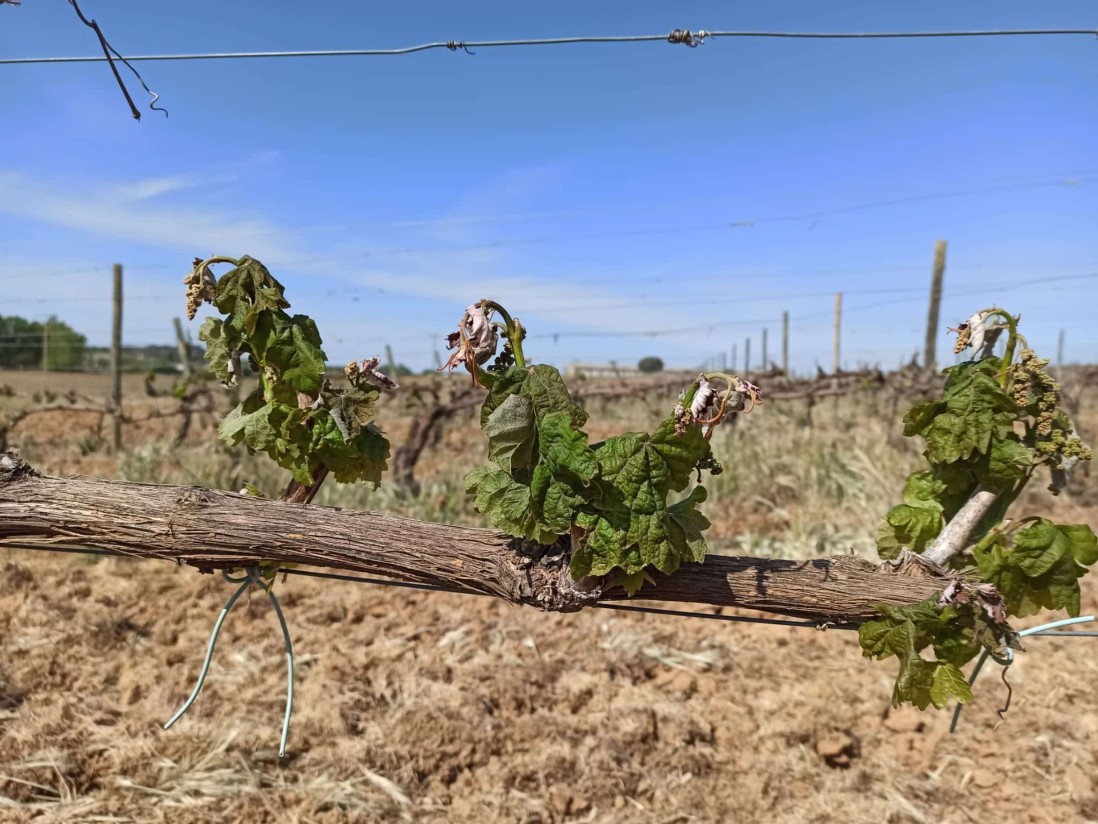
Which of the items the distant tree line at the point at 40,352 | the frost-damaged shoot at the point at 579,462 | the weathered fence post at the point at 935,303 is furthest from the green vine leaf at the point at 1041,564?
the distant tree line at the point at 40,352

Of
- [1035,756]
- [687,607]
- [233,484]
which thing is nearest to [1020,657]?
[1035,756]

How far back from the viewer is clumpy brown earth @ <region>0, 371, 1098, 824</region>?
2.69 metres

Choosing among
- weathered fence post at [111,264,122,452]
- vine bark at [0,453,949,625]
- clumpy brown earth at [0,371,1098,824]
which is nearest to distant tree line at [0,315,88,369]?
weathered fence post at [111,264,122,452]

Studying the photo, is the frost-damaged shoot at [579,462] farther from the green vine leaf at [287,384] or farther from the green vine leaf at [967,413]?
the green vine leaf at [967,413]

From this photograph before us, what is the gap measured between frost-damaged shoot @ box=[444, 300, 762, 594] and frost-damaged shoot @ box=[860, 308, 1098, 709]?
496mm

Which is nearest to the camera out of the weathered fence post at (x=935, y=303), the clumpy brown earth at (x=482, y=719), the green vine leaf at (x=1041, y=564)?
the green vine leaf at (x=1041, y=564)

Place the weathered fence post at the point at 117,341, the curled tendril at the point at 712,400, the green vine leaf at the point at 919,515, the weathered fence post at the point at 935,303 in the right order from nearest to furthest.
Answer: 1. the curled tendril at the point at 712,400
2. the green vine leaf at the point at 919,515
3. the weathered fence post at the point at 117,341
4. the weathered fence post at the point at 935,303

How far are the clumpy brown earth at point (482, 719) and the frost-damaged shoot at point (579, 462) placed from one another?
1.89 metres

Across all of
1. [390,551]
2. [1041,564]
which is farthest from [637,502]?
[1041,564]

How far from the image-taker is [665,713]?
129 inches

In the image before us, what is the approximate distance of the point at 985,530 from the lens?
1.61m

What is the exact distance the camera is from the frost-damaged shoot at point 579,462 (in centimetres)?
117

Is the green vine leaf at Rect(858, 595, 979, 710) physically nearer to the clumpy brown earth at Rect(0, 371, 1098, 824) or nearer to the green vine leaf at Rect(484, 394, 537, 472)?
the green vine leaf at Rect(484, 394, 537, 472)

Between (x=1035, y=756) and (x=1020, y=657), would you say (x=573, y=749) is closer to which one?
(x=1035, y=756)
